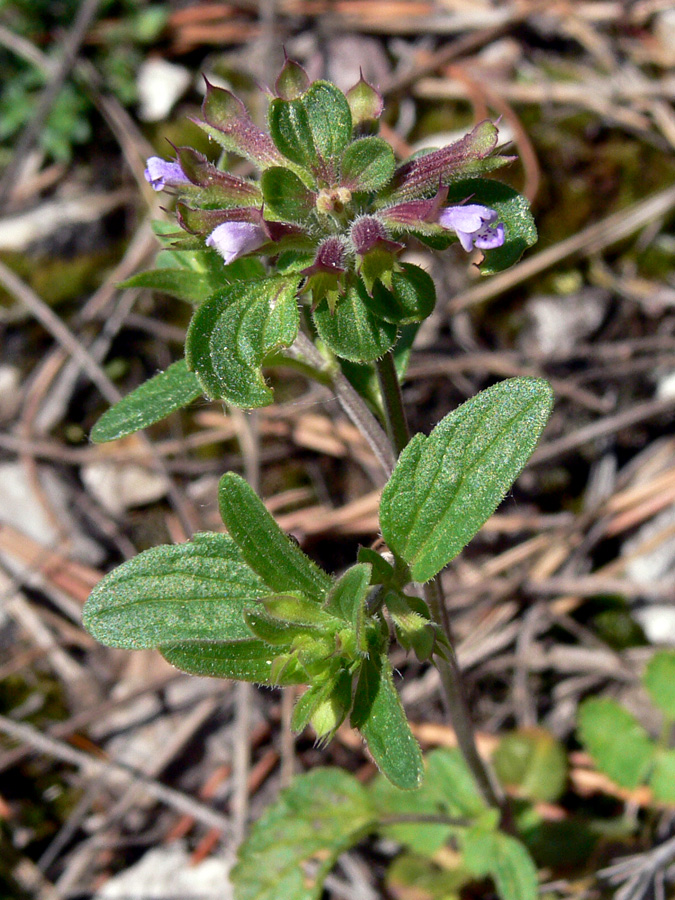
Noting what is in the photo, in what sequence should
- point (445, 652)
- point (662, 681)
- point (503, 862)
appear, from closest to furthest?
point (445, 652) < point (503, 862) < point (662, 681)

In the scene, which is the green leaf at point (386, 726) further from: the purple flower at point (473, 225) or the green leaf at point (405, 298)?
the purple flower at point (473, 225)

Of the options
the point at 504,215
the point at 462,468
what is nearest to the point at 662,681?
the point at 462,468

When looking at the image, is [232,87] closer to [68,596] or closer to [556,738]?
[68,596]

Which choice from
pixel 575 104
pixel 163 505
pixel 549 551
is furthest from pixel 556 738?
pixel 575 104

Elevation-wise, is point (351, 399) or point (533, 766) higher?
point (351, 399)

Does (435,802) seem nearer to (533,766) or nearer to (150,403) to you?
(533,766)

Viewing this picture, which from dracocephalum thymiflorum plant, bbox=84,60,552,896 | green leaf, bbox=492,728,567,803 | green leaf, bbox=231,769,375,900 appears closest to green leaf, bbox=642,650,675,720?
green leaf, bbox=492,728,567,803
